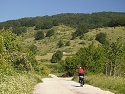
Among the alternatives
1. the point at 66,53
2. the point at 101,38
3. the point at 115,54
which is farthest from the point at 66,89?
the point at 101,38

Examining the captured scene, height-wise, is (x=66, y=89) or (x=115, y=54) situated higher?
(x=66, y=89)

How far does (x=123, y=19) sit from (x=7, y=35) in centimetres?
14280

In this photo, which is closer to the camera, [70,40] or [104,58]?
[104,58]

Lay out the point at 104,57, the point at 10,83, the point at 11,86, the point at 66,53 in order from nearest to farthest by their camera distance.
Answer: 1. the point at 11,86
2. the point at 10,83
3. the point at 104,57
4. the point at 66,53

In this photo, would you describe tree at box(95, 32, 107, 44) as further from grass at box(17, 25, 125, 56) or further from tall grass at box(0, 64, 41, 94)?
tall grass at box(0, 64, 41, 94)

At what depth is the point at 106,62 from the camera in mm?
64125

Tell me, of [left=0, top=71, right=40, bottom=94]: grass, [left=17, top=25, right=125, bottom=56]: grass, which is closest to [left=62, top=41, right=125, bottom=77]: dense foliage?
[left=0, top=71, right=40, bottom=94]: grass

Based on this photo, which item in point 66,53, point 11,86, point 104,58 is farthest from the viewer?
point 66,53

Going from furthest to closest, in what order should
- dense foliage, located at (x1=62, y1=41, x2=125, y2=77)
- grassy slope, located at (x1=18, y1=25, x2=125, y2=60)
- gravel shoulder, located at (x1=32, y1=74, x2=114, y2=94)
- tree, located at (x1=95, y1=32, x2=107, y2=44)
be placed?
grassy slope, located at (x1=18, y1=25, x2=125, y2=60) < tree, located at (x1=95, y1=32, x2=107, y2=44) < dense foliage, located at (x1=62, y1=41, x2=125, y2=77) < gravel shoulder, located at (x1=32, y1=74, x2=114, y2=94)

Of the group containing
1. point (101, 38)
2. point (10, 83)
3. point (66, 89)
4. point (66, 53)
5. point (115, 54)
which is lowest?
point (66, 53)

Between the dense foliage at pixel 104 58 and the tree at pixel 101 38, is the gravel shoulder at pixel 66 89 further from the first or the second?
the tree at pixel 101 38

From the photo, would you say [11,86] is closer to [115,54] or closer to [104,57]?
[115,54]

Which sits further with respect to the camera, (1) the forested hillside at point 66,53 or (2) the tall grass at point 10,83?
(1) the forested hillside at point 66,53

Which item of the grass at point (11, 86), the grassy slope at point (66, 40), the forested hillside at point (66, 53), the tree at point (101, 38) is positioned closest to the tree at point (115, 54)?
the forested hillside at point (66, 53)
